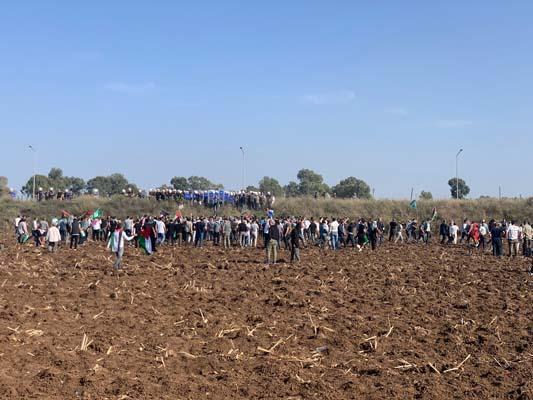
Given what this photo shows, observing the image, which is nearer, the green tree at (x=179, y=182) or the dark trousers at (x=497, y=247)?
the dark trousers at (x=497, y=247)

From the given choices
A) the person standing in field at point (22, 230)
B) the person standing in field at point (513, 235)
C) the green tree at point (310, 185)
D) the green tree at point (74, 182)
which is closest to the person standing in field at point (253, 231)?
the person standing in field at point (22, 230)

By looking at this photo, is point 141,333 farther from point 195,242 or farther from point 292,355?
point 195,242

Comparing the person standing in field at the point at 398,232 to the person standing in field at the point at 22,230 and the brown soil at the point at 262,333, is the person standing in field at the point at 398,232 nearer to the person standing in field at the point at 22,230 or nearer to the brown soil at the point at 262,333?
the brown soil at the point at 262,333

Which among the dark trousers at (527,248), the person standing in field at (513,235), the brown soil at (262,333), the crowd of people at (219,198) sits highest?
the crowd of people at (219,198)

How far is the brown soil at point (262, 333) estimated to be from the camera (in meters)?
8.80

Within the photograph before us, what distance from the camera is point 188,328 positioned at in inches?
486

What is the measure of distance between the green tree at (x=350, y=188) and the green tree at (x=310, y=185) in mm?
2639

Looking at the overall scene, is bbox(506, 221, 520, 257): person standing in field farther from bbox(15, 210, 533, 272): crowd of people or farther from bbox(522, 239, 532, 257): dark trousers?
bbox(522, 239, 532, 257): dark trousers

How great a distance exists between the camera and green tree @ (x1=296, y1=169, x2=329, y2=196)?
111m

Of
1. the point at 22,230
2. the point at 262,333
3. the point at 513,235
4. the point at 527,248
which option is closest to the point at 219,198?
the point at 22,230

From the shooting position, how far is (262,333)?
12008 millimetres

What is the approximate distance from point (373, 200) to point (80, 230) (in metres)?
34.8

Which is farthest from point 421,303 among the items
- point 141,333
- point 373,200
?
point 373,200

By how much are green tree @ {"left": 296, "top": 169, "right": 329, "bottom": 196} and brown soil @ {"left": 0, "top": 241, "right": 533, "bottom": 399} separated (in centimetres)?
7699
